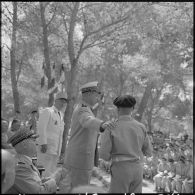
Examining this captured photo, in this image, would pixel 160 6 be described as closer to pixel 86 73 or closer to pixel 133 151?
pixel 133 151

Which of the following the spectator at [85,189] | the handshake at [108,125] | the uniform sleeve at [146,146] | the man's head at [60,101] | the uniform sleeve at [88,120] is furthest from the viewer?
the man's head at [60,101]

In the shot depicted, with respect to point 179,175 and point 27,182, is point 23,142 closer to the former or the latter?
point 27,182

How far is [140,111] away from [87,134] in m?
19.0

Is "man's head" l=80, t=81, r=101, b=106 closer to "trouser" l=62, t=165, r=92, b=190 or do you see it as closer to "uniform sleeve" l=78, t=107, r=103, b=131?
"uniform sleeve" l=78, t=107, r=103, b=131

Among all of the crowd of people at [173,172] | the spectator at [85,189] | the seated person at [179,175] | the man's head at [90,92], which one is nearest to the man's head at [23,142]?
the man's head at [90,92]

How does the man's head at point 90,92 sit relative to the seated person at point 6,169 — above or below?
above

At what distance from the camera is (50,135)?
6.40 meters

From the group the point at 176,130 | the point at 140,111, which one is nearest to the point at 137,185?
the point at 140,111

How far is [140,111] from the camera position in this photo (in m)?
23.2

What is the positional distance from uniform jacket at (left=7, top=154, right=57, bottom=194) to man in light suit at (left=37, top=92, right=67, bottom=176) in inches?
106

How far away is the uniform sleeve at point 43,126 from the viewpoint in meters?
6.18

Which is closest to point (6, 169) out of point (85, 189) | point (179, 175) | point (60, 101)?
point (85, 189)

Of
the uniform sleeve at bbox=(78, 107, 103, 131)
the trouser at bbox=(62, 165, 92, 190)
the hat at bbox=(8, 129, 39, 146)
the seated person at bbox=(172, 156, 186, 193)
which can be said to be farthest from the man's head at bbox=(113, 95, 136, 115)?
the seated person at bbox=(172, 156, 186, 193)

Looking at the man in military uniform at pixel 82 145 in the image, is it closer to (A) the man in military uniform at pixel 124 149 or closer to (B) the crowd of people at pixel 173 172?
(A) the man in military uniform at pixel 124 149
